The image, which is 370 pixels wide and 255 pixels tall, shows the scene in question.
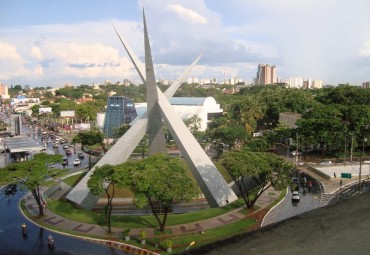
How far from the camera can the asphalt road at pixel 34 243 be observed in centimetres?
2061

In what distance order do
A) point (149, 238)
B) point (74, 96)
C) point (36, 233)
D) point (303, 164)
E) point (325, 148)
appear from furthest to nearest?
point (74, 96)
point (325, 148)
point (303, 164)
point (36, 233)
point (149, 238)

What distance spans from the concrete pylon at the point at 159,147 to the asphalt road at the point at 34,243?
3934 millimetres

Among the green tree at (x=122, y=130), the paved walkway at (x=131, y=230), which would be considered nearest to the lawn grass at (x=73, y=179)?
the paved walkway at (x=131, y=230)

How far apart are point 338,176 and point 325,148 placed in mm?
15109

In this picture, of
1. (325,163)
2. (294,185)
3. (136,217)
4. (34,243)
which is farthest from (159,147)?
(325,163)

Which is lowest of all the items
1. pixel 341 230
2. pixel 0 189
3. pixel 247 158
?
pixel 0 189

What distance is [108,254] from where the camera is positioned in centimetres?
2014

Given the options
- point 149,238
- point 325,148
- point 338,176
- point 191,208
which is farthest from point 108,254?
point 325,148

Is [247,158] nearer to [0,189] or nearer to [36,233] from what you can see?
[36,233]

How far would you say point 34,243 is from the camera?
22047 millimetres

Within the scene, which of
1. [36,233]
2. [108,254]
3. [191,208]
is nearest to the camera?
[108,254]

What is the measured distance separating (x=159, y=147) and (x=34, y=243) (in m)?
14.1

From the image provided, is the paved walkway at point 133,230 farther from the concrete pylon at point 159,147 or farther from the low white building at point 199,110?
the low white building at point 199,110

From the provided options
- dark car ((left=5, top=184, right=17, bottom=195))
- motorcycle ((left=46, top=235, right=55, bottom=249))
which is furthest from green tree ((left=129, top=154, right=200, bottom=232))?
dark car ((left=5, top=184, right=17, bottom=195))
